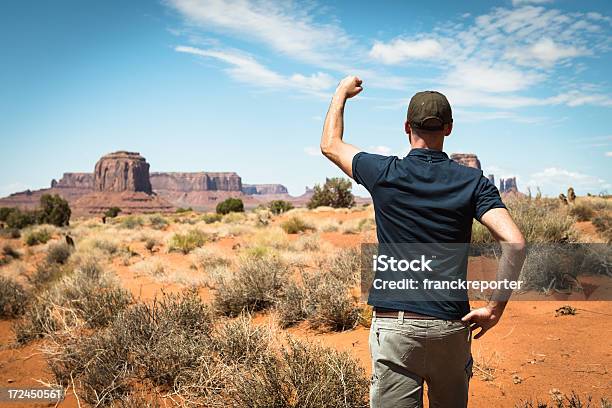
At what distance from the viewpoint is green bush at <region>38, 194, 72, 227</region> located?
3666 cm

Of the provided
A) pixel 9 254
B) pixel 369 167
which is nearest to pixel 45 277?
pixel 9 254

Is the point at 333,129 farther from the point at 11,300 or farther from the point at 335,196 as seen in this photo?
the point at 335,196

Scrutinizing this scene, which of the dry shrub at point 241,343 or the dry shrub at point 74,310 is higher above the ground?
the dry shrub at point 241,343

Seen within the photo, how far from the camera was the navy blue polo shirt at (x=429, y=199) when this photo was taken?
2094mm

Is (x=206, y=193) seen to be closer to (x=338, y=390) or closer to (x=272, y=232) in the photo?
(x=272, y=232)

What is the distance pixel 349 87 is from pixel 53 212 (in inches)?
1583

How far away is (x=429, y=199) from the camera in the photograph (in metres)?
2.10

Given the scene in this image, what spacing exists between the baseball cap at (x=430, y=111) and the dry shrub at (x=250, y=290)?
5817 mm

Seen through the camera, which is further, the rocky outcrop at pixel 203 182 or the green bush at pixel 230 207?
the rocky outcrop at pixel 203 182

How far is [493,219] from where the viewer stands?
2.07 meters

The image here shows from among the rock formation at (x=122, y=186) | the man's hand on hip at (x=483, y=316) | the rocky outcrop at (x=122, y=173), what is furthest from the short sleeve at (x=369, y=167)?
the rocky outcrop at (x=122, y=173)

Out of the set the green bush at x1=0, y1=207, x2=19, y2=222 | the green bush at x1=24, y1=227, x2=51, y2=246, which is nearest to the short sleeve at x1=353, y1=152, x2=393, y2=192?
the green bush at x1=24, y1=227, x2=51, y2=246

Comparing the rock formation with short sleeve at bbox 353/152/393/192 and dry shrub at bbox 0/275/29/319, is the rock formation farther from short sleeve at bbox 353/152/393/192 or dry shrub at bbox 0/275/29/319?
short sleeve at bbox 353/152/393/192

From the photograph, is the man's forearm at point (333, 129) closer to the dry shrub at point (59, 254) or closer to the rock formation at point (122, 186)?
the dry shrub at point (59, 254)
